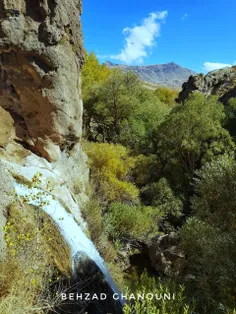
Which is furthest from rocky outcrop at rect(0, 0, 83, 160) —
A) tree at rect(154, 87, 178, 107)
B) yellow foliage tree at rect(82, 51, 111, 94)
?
tree at rect(154, 87, 178, 107)

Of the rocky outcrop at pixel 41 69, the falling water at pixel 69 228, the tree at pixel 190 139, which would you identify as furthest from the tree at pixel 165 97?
the falling water at pixel 69 228

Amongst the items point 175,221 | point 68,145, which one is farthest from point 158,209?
point 68,145

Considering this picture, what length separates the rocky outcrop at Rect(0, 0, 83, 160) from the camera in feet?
37.1

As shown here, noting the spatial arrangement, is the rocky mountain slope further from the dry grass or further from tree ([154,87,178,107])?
tree ([154,87,178,107])

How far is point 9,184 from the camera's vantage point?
26.7 feet

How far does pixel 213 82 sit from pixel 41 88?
33.1 meters

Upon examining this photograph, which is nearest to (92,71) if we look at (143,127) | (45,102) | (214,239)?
(143,127)

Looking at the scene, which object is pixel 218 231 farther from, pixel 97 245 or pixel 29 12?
pixel 29 12

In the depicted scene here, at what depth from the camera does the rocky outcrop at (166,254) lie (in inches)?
555

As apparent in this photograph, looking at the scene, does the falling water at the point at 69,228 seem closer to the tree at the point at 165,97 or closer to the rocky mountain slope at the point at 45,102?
the rocky mountain slope at the point at 45,102

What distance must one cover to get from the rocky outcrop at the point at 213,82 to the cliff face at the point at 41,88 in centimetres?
2714

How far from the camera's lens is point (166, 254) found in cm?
1481

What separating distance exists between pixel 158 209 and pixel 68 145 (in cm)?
790

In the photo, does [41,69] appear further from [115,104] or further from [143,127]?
[143,127]
